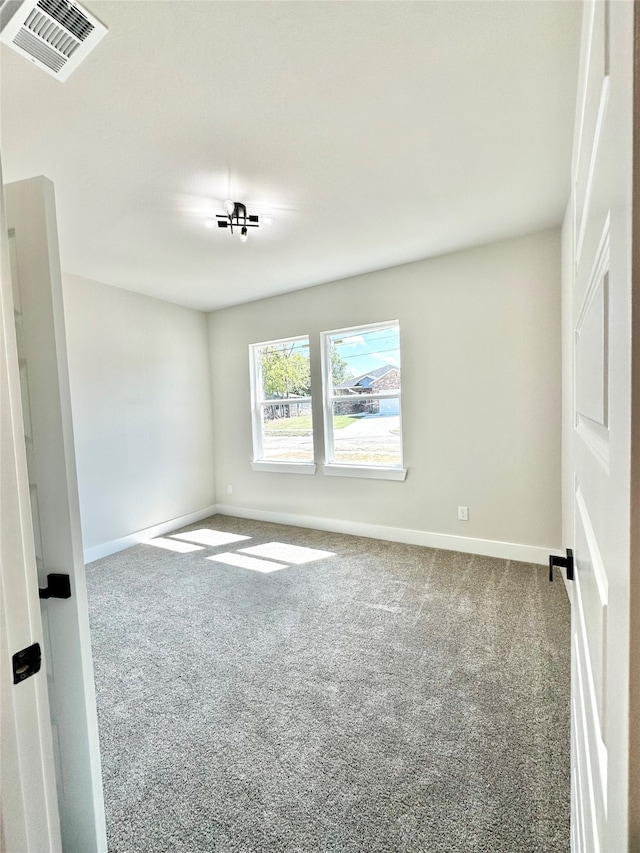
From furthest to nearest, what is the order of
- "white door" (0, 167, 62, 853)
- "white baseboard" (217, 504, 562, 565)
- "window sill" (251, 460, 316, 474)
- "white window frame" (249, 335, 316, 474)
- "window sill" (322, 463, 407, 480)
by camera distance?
"white window frame" (249, 335, 316, 474)
"window sill" (251, 460, 316, 474)
"window sill" (322, 463, 407, 480)
"white baseboard" (217, 504, 562, 565)
"white door" (0, 167, 62, 853)

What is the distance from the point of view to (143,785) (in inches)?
54.7

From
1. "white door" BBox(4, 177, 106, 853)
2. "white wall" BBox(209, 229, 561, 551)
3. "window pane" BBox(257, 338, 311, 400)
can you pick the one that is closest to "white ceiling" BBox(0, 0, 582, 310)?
"white wall" BBox(209, 229, 561, 551)

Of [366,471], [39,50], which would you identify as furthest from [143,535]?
[39,50]

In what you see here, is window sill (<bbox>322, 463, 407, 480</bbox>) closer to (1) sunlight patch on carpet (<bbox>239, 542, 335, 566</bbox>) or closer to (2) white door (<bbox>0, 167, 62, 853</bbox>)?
(1) sunlight patch on carpet (<bbox>239, 542, 335, 566</bbox>)

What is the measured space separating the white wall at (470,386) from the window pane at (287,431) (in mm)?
242

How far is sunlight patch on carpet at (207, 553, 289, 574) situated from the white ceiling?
2.65 meters

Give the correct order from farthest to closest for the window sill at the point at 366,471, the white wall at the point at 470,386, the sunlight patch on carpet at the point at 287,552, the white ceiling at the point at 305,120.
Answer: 1. the window sill at the point at 366,471
2. the sunlight patch on carpet at the point at 287,552
3. the white wall at the point at 470,386
4. the white ceiling at the point at 305,120

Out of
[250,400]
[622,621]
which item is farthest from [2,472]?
[250,400]

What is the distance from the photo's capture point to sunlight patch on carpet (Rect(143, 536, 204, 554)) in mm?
3800

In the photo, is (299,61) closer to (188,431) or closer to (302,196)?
(302,196)

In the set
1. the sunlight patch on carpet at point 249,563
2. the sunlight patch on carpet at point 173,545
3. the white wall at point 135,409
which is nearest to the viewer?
the sunlight patch on carpet at point 249,563

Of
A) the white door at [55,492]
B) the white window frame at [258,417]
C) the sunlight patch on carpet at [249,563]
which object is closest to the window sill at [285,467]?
the white window frame at [258,417]

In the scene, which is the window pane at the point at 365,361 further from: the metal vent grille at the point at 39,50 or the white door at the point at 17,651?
the white door at the point at 17,651

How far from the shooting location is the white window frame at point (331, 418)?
3.71m
